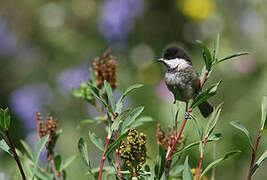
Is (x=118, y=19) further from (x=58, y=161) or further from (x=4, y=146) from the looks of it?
(x=4, y=146)

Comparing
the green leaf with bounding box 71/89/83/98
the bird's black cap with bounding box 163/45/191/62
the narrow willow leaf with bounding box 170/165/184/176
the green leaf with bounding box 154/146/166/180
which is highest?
the bird's black cap with bounding box 163/45/191/62

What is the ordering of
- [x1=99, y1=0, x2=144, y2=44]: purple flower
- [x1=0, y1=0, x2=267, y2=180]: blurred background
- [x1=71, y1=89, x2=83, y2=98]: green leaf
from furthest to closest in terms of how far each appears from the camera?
[x1=99, y1=0, x2=144, y2=44]: purple flower, [x1=0, y1=0, x2=267, y2=180]: blurred background, [x1=71, y1=89, x2=83, y2=98]: green leaf

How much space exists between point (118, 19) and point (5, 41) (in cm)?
121

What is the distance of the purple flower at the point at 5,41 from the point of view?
14.1 ft

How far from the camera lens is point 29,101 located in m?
3.84

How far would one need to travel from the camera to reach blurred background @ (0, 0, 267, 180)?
11.5 ft

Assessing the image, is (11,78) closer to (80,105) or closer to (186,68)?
(80,105)

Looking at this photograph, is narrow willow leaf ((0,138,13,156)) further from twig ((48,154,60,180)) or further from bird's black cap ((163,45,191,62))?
bird's black cap ((163,45,191,62))

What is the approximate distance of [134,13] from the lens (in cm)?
434

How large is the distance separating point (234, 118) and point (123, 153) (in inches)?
109

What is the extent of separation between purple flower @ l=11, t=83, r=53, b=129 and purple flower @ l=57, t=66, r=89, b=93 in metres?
0.16

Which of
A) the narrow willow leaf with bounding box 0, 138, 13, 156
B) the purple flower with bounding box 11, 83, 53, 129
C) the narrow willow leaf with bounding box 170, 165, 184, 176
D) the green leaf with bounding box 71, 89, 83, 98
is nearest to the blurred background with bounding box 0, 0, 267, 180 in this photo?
the purple flower with bounding box 11, 83, 53, 129

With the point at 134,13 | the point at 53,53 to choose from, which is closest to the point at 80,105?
the point at 53,53

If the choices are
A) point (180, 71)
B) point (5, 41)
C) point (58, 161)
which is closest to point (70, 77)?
point (5, 41)
